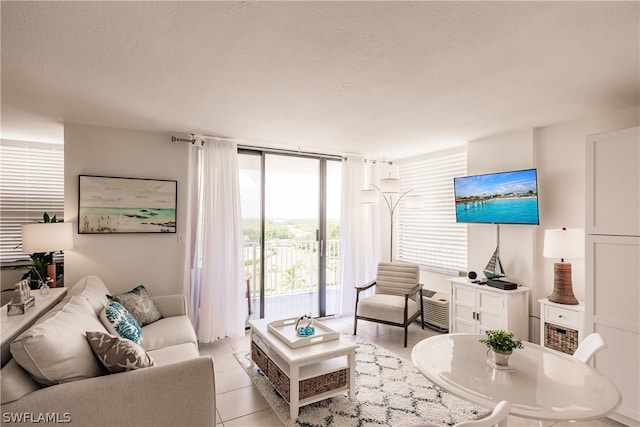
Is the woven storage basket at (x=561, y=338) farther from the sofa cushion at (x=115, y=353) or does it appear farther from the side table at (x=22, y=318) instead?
the side table at (x=22, y=318)

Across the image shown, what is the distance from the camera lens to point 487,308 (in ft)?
11.7

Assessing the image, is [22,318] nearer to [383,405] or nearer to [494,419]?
[383,405]

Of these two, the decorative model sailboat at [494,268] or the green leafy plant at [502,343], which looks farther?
the decorative model sailboat at [494,268]

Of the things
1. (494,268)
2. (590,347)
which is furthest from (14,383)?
(494,268)

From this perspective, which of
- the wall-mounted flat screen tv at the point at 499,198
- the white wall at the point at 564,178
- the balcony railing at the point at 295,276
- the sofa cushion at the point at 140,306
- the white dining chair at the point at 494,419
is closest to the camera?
the white dining chair at the point at 494,419

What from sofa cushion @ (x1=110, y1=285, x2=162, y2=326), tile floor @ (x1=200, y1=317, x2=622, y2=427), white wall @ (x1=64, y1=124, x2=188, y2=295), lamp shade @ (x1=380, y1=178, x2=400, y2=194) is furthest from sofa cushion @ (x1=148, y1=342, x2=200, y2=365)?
lamp shade @ (x1=380, y1=178, x2=400, y2=194)

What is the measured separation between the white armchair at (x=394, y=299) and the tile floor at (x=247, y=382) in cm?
19

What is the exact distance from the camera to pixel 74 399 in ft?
5.14

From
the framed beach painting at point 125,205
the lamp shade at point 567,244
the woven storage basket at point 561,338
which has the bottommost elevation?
the woven storage basket at point 561,338

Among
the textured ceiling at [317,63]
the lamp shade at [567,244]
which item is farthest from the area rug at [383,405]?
the textured ceiling at [317,63]

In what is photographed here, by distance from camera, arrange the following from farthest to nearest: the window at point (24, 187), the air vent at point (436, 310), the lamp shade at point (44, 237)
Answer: the air vent at point (436, 310)
the window at point (24, 187)
the lamp shade at point (44, 237)

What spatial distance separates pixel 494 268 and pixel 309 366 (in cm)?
242

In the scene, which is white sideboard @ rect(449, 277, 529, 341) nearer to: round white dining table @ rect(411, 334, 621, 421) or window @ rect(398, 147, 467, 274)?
window @ rect(398, 147, 467, 274)

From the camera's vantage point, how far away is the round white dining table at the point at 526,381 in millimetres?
1420
